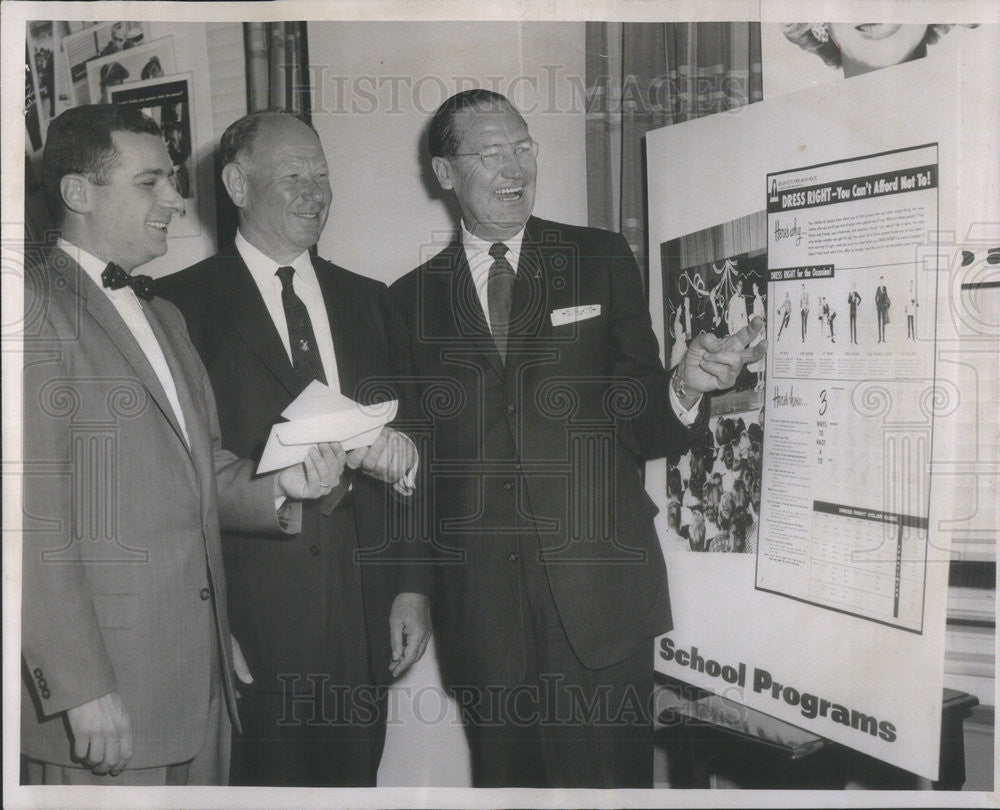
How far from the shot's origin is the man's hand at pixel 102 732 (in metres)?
1.69

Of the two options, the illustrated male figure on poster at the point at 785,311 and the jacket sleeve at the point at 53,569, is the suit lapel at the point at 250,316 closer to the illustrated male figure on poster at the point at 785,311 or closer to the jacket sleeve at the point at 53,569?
the jacket sleeve at the point at 53,569

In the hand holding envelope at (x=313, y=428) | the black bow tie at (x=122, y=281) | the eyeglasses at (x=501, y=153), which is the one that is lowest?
the hand holding envelope at (x=313, y=428)

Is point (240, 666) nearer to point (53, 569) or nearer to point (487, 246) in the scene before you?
point (53, 569)

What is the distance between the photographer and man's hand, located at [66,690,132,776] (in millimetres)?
1691

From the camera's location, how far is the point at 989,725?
177 centimetres

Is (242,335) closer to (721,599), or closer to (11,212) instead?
(11,212)

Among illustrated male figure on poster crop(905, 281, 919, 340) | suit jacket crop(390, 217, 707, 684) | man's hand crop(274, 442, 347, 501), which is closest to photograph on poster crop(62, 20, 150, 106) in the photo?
suit jacket crop(390, 217, 707, 684)

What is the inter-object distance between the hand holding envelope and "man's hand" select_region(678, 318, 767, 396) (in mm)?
648

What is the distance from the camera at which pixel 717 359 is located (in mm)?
1782

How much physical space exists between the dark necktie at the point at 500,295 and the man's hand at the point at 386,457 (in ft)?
0.89

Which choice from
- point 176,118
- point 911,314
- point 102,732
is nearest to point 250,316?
point 176,118

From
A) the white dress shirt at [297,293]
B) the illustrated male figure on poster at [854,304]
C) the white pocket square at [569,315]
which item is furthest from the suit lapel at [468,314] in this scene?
the illustrated male figure on poster at [854,304]

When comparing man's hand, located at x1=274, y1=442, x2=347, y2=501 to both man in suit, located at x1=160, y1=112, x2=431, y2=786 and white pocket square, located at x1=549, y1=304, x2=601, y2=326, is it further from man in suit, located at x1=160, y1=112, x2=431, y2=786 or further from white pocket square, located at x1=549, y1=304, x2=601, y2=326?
white pocket square, located at x1=549, y1=304, x2=601, y2=326

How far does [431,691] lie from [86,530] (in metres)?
0.77
